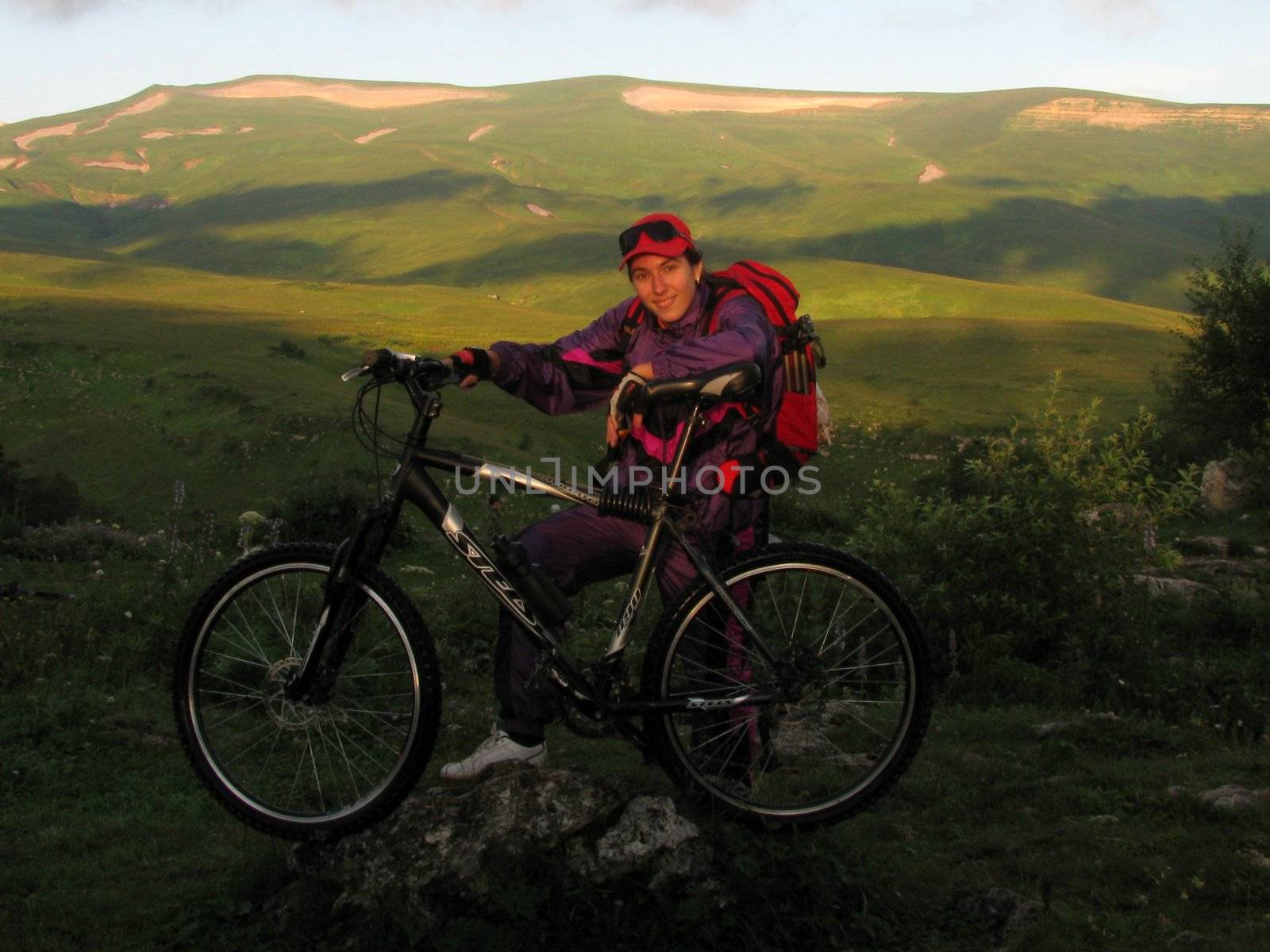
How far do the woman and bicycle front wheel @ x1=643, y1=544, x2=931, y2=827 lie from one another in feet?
1.01

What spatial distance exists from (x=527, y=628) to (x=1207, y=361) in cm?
2580

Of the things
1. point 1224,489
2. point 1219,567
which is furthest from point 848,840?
point 1224,489

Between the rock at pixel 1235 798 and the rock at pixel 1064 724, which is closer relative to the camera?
the rock at pixel 1235 798

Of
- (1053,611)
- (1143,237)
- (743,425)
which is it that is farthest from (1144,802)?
(1143,237)

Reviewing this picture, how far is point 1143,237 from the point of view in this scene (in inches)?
7229

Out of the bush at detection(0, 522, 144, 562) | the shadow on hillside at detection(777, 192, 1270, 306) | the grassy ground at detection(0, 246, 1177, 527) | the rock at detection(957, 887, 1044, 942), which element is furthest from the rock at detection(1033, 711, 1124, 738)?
the shadow on hillside at detection(777, 192, 1270, 306)

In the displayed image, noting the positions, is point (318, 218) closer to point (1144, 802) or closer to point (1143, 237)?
point (1143, 237)

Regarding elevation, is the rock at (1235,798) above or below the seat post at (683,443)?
below

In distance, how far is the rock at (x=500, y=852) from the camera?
171 inches

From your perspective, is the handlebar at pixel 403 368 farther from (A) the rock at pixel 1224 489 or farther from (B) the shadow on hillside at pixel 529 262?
(B) the shadow on hillside at pixel 529 262

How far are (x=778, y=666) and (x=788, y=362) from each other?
46.9 inches

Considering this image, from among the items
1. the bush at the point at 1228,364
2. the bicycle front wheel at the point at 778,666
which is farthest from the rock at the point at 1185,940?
the bush at the point at 1228,364

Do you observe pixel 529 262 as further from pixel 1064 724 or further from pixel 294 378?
pixel 1064 724

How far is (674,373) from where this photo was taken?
4.74 meters
